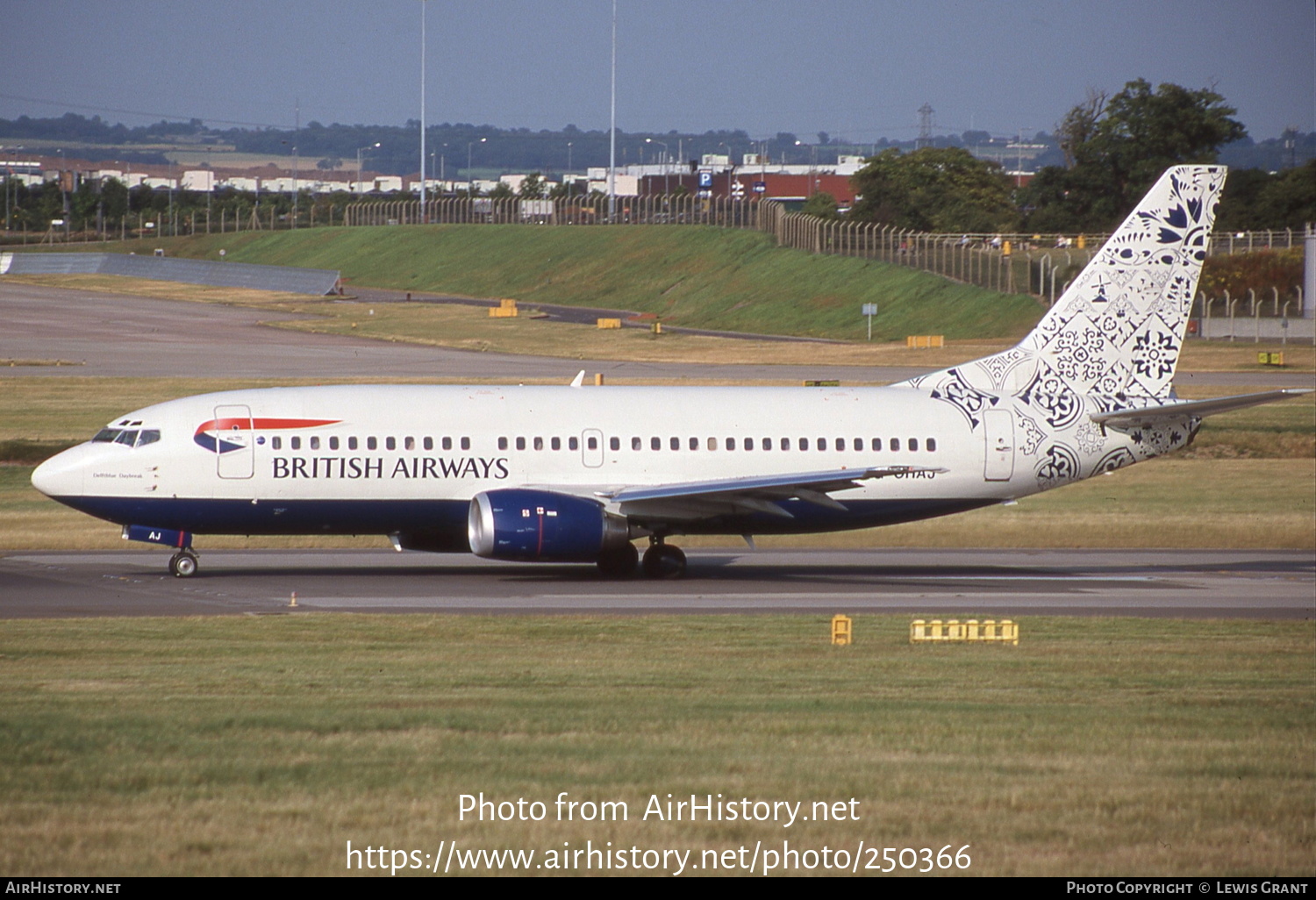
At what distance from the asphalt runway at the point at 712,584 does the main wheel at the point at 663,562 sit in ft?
1.42

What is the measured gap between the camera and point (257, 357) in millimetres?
81812

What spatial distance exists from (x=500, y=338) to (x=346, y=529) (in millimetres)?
71119

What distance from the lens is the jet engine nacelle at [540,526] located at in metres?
29.2

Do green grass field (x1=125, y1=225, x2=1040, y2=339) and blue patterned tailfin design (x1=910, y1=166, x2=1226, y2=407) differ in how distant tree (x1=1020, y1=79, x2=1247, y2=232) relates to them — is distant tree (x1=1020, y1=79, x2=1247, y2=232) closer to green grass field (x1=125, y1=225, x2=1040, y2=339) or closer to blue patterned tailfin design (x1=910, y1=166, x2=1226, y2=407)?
green grass field (x1=125, y1=225, x2=1040, y2=339)

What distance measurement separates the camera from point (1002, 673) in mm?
19312

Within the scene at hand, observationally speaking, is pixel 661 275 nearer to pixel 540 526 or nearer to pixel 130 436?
pixel 130 436

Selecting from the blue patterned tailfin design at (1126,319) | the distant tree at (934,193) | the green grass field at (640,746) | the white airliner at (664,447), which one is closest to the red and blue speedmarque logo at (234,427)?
the white airliner at (664,447)

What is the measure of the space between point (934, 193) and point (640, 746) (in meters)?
144

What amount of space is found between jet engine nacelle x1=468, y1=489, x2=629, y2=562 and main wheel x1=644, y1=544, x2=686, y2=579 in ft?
6.09

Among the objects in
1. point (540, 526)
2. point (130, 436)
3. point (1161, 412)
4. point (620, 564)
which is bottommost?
point (620, 564)

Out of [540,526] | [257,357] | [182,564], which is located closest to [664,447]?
[540,526]

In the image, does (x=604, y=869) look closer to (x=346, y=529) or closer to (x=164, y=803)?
(x=164, y=803)

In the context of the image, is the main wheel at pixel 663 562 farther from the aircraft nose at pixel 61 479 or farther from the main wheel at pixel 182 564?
the aircraft nose at pixel 61 479
